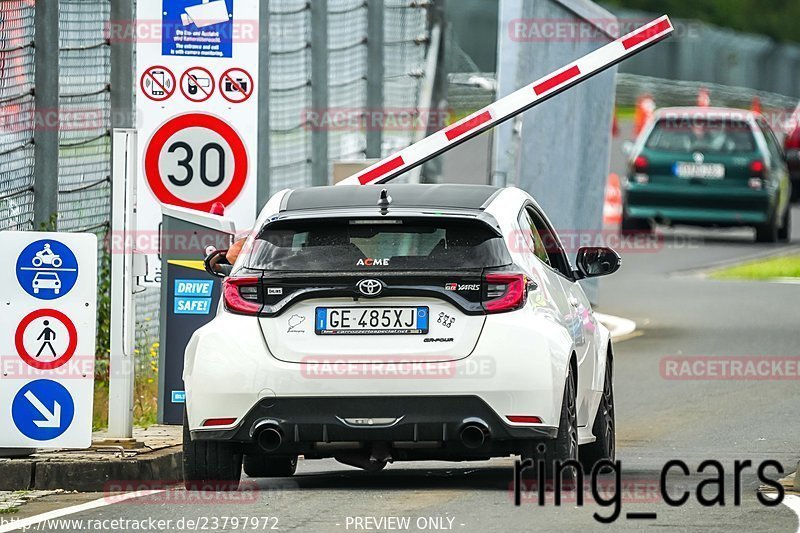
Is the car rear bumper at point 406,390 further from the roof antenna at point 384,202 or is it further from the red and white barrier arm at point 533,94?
the red and white barrier arm at point 533,94

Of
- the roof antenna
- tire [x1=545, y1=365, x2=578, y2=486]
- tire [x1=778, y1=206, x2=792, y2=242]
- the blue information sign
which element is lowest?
tire [x1=778, y1=206, x2=792, y2=242]

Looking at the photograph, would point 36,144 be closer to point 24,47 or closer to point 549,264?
point 24,47

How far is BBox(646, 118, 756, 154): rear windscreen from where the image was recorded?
2953 cm

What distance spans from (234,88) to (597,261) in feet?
10.6

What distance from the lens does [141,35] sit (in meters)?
13.8

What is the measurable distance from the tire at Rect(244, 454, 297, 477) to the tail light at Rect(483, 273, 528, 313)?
178 centimetres

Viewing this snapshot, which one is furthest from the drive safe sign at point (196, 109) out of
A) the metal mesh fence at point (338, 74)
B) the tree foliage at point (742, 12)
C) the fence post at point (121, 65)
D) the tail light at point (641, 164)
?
the tree foliage at point (742, 12)

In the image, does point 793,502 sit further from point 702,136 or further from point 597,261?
point 702,136

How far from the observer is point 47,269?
38.2ft

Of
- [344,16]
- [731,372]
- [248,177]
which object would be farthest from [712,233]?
[248,177]

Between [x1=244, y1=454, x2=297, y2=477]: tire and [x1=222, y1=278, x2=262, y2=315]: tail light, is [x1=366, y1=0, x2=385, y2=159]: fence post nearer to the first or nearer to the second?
[x1=244, y1=454, x2=297, y2=477]: tire

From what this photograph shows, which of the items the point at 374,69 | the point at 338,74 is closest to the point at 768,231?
the point at 374,69

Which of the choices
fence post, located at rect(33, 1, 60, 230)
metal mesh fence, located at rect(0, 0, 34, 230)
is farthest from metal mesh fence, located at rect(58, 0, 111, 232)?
metal mesh fence, located at rect(0, 0, 34, 230)

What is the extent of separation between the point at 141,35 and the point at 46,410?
3101 mm
